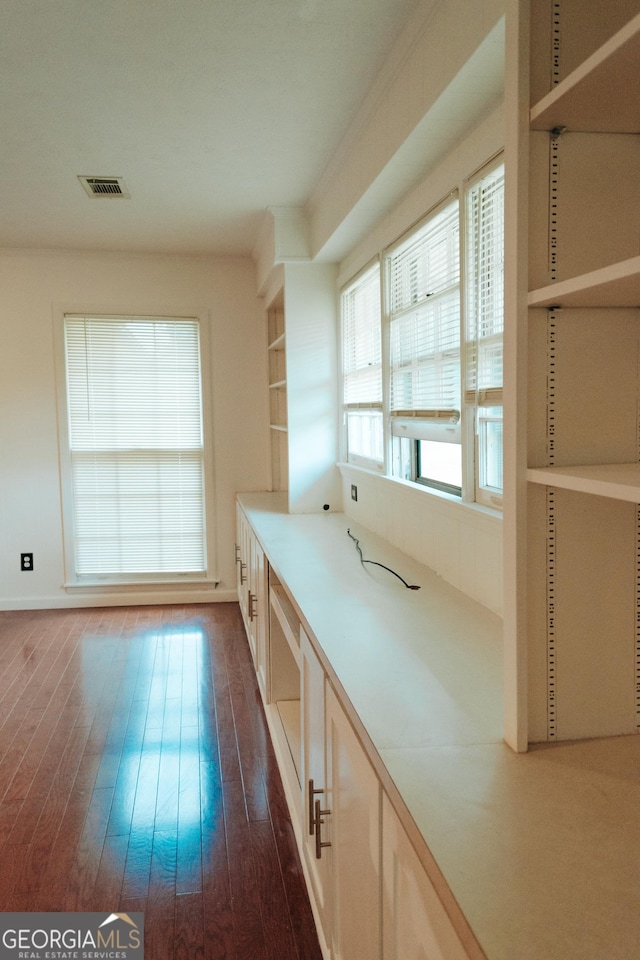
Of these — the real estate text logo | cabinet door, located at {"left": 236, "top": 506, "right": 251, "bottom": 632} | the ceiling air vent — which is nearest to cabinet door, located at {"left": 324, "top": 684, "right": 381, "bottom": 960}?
the real estate text logo

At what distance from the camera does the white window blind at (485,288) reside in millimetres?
2279

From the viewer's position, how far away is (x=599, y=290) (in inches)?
47.7

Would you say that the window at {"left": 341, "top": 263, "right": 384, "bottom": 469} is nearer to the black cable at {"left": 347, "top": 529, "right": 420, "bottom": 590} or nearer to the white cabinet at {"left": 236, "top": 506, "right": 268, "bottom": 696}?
the black cable at {"left": 347, "top": 529, "right": 420, "bottom": 590}

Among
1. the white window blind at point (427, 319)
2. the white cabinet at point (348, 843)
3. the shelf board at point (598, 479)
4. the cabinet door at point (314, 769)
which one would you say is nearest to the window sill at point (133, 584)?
the white window blind at point (427, 319)

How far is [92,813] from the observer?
2.72m

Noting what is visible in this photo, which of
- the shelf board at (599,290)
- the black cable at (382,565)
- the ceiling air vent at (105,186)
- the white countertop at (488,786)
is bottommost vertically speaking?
the white countertop at (488,786)

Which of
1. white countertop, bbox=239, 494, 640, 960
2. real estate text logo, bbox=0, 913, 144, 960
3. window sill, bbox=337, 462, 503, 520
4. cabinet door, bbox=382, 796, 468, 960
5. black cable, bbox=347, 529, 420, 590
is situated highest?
window sill, bbox=337, 462, 503, 520

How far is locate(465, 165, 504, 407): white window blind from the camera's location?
7.48ft

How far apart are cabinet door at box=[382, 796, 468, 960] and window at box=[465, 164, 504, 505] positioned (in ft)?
4.33

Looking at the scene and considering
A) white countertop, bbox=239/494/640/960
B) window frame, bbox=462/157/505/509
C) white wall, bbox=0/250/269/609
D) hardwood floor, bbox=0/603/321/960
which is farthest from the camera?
white wall, bbox=0/250/269/609

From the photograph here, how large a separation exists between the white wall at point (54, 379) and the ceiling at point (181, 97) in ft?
3.43

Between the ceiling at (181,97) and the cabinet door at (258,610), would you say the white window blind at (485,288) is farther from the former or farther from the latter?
the cabinet door at (258,610)

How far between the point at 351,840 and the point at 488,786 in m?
0.46

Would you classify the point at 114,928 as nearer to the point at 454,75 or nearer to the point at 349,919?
the point at 349,919
